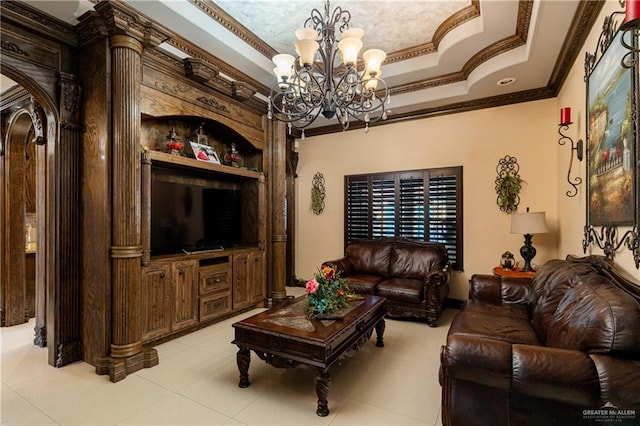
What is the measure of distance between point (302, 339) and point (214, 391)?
0.90 meters

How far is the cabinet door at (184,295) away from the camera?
3.36m

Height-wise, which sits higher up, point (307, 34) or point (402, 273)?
point (307, 34)

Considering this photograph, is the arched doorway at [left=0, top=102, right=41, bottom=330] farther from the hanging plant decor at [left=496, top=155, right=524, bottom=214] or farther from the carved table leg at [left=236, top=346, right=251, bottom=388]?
the hanging plant decor at [left=496, top=155, right=524, bottom=214]

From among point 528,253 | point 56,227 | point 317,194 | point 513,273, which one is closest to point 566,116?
point 528,253

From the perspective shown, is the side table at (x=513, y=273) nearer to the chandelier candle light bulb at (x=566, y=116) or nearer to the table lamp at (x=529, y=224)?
the table lamp at (x=529, y=224)

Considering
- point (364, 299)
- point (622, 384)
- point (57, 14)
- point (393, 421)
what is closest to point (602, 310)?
point (622, 384)

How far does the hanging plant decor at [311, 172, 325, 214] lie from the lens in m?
5.76

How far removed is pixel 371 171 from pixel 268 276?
96.0 inches

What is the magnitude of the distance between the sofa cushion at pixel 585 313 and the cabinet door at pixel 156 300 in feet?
11.0

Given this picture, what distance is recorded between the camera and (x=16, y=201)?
383 cm

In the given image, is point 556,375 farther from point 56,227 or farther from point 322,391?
point 56,227

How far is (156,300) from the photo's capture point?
3154 millimetres

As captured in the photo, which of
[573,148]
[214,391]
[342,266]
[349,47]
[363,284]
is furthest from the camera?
[342,266]

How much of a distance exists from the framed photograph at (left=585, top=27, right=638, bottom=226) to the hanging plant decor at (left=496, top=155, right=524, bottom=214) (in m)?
1.57
